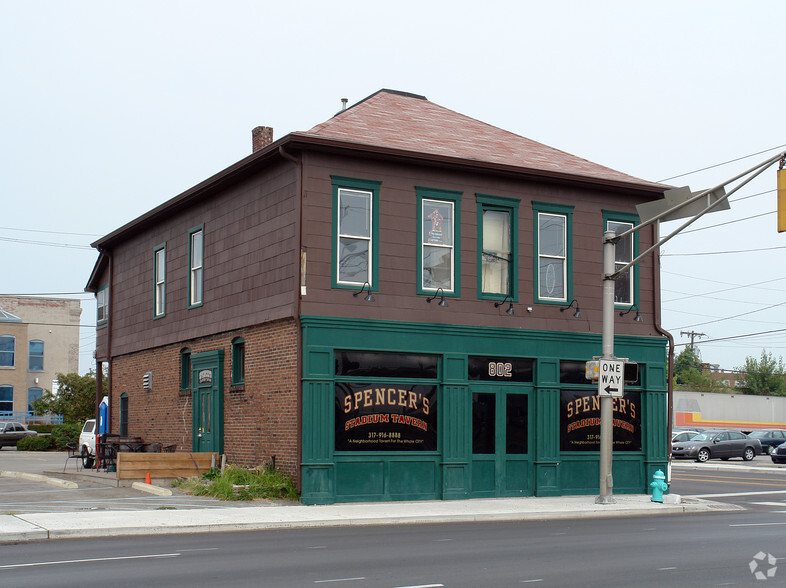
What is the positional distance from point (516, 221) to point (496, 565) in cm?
1233

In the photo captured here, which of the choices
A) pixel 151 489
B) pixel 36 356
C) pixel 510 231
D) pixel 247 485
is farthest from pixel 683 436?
pixel 36 356

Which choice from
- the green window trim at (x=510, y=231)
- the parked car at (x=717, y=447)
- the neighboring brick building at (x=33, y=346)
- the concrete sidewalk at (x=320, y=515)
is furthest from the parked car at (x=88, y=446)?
the neighboring brick building at (x=33, y=346)

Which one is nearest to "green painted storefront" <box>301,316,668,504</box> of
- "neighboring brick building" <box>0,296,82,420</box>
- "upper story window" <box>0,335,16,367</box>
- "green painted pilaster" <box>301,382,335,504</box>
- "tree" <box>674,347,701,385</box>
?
"green painted pilaster" <box>301,382,335,504</box>

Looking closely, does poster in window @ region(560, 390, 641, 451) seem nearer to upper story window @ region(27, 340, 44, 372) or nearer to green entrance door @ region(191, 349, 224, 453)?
green entrance door @ region(191, 349, 224, 453)

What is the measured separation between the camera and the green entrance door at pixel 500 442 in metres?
22.2

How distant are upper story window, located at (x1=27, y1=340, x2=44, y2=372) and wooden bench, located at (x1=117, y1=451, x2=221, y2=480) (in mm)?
50783

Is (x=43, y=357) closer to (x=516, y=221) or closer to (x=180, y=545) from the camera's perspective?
(x=516, y=221)

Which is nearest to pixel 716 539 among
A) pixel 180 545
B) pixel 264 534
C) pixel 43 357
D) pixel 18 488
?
pixel 264 534

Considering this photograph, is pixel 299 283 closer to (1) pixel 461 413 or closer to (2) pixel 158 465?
(1) pixel 461 413

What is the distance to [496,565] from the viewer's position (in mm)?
11922

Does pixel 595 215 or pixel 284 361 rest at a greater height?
pixel 595 215

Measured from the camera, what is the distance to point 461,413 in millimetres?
21875

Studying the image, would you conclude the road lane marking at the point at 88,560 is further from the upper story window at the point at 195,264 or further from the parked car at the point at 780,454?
the parked car at the point at 780,454

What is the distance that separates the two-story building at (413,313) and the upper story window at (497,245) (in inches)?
2.0
